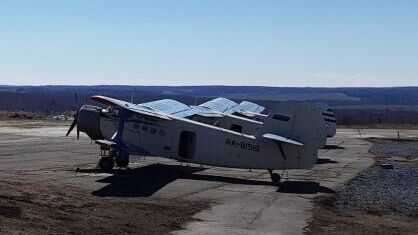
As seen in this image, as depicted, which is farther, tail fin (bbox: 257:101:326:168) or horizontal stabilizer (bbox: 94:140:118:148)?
horizontal stabilizer (bbox: 94:140:118:148)

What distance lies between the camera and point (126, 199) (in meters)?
14.8

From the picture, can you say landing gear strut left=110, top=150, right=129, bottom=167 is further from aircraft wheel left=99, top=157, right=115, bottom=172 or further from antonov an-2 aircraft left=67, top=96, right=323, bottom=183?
aircraft wheel left=99, top=157, right=115, bottom=172

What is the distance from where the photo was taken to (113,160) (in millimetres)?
22078

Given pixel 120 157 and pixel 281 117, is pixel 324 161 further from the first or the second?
pixel 120 157

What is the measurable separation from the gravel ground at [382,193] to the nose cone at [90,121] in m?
9.32

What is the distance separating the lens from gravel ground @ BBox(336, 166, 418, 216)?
15.5 m

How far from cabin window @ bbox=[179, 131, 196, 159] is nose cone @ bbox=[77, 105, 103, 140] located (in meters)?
3.46

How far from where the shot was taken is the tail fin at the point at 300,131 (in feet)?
65.4

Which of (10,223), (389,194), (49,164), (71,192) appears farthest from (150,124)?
(10,223)

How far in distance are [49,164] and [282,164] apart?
29.2 ft

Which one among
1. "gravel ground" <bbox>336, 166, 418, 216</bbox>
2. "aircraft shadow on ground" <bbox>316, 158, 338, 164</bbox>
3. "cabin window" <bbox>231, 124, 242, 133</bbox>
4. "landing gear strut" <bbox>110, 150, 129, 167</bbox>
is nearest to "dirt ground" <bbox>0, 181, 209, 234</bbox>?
"gravel ground" <bbox>336, 166, 418, 216</bbox>

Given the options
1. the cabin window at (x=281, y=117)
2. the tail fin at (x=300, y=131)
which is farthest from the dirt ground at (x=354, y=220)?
the cabin window at (x=281, y=117)

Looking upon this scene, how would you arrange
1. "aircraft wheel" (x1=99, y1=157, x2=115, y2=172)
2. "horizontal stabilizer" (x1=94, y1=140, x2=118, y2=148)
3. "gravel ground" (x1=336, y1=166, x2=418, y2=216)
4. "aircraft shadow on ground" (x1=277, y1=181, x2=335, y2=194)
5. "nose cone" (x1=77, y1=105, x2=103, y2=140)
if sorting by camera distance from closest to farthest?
"gravel ground" (x1=336, y1=166, x2=418, y2=216) < "aircraft shadow on ground" (x1=277, y1=181, x2=335, y2=194) < "horizontal stabilizer" (x1=94, y1=140, x2=118, y2=148) < "aircraft wheel" (x1=99, y1=157, x2=115, y2=172) < "nose cone" (x1=77, y1=105, x2=103, y2=140)

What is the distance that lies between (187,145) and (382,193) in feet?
22.7
